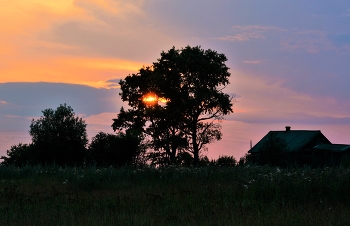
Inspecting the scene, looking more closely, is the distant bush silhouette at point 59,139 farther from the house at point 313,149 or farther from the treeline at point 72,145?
the house at point 313,149

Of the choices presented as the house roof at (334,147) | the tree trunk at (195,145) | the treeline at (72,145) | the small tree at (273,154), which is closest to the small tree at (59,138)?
the treeline at (72,145)

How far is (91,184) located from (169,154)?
35.8 meters

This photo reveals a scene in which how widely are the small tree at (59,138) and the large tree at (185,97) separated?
30.7ft

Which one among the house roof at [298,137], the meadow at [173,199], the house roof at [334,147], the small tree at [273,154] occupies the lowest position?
the meadow at [173,199]

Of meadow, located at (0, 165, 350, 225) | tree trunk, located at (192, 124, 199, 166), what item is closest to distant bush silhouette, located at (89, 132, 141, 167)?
tree trunk, located at (192, 124, 199, 166)

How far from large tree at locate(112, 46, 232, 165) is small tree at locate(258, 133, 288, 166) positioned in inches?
384

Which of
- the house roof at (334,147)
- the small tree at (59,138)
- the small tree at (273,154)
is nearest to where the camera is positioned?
the small tree at (273,154)

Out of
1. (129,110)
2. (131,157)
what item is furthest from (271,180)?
(129,110)

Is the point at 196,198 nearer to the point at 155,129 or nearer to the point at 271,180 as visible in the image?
the point at 271,180

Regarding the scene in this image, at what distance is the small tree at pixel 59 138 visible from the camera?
51.1m

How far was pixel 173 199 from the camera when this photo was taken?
1689 centimetres

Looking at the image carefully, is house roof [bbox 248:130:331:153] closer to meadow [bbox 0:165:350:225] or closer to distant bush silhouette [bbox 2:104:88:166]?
distant bush silhouette [bbox 2:104:88:166]

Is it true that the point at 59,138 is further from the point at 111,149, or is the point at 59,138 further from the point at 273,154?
the point at 273,154

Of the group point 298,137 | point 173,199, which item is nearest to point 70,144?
point 298,137
